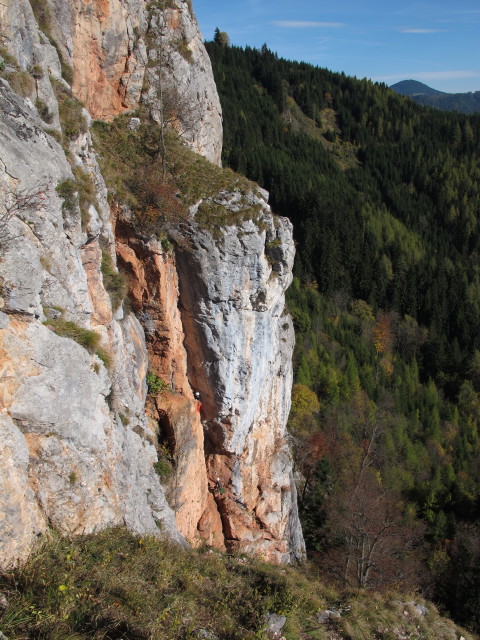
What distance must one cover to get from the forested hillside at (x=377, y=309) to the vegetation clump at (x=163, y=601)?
12.9 meters

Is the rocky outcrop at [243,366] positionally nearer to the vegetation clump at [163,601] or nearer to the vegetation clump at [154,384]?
the vegetation clump at [154,384]

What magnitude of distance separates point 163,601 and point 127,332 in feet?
23.5

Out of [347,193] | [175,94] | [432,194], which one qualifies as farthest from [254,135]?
[175,94]

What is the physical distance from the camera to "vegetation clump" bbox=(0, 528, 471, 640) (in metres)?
5.82

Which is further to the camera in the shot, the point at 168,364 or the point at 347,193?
the point at 347,193

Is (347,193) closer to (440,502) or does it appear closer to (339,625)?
(440,502)

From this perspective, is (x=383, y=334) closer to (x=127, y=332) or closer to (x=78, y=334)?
(x=127, y=332)

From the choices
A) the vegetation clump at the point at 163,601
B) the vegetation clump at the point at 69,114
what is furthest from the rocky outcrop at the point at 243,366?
the vegetation clump at the point at 163,601

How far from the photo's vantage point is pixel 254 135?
3824 inches

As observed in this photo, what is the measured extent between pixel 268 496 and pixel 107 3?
1890 centimetres

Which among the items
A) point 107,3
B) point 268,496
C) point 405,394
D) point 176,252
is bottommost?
point 405,394

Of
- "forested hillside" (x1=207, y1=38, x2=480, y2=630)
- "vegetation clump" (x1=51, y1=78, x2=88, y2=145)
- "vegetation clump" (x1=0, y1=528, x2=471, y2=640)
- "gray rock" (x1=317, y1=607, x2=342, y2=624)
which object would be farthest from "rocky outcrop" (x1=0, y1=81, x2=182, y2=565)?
"forested hillside" (x1=207, y1=38, x2=480, y2=630)

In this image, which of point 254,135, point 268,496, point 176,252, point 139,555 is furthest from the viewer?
point 254,135

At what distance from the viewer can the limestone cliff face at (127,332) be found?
7449 mm
